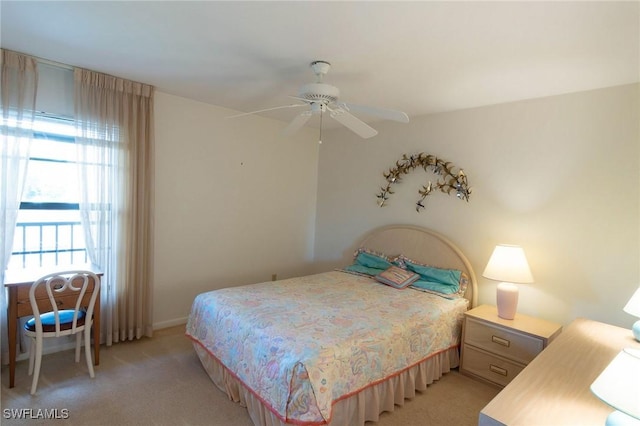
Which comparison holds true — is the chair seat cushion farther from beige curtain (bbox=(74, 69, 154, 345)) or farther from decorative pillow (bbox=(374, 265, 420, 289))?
decorative pillow (bbox=(374, 265, 420, 289))

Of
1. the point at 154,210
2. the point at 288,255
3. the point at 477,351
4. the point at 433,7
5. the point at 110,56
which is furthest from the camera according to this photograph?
the point at 288,255

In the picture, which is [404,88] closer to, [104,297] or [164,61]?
[164,61]

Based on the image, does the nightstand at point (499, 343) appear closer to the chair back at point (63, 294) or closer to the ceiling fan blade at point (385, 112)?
the ceiling fan blade at point (385, 112)

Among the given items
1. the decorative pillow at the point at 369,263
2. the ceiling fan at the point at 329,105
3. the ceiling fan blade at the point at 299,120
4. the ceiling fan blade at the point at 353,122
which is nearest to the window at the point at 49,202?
the ceiling fan blade at the point at 299,120

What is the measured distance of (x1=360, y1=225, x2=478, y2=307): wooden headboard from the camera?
3379 millimetres

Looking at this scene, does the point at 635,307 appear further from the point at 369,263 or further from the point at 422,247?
the point at 369,263

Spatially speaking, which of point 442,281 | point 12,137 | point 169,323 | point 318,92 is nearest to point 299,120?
point 318,92

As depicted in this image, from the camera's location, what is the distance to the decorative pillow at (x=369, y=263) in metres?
3.87

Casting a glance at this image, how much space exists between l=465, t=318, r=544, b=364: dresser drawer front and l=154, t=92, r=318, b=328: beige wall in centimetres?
270

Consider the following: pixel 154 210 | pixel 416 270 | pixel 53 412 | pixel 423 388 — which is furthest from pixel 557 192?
pixel 53 412

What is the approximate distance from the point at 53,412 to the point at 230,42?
2.76 m

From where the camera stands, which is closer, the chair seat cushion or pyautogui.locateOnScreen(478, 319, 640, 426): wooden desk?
pyautogui.locateOnScreen(478, 319, 640, 426): wooden desk

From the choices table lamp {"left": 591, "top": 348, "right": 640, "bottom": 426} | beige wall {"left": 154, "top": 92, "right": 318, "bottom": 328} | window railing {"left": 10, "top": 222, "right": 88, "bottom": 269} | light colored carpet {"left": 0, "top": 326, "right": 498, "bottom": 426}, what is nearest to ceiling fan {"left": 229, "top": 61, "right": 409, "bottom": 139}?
beige wall {"left": 154, "top": 92, "right": 318, "bottom": 328}

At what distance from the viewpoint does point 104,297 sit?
312 centimetres
